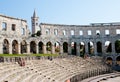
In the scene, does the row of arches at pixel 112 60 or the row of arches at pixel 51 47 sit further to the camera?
the row of arches at pixel 112 60

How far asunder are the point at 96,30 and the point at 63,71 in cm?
2369

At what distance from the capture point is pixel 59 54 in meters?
49.7

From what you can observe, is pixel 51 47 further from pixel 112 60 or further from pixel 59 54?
pixel 112 60

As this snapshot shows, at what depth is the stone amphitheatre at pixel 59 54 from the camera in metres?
27.7

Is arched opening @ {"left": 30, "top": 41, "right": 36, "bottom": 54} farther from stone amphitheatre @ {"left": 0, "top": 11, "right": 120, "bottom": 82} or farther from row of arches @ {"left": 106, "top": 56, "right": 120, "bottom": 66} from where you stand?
row of arches @ {"left": 106, "top": 56, "right": 120, "bottom": 66}

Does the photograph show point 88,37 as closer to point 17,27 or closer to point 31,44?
point 31,44

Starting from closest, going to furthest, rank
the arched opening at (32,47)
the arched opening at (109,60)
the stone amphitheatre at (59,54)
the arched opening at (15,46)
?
the stone amphitheatre at (59,54) → the arched opening at (15,46) → the arched opening at (32,47) → the arched opening at (109,60)

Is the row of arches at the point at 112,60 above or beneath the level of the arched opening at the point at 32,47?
beneath

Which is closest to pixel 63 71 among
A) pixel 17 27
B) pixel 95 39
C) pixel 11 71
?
pixel 11 71

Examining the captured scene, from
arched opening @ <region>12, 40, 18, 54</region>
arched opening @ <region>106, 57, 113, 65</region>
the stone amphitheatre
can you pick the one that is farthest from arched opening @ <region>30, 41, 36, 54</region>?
arched opening @ <region>106, 57, 113, 65</region>

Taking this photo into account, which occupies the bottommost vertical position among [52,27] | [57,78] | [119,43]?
[57,78]

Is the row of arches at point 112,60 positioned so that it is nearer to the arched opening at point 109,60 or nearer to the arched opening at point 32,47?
the arched opening at point 109,60

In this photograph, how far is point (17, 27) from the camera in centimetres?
4456

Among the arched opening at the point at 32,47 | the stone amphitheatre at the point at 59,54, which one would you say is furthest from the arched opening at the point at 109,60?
the arched opening at the point at 32,47
